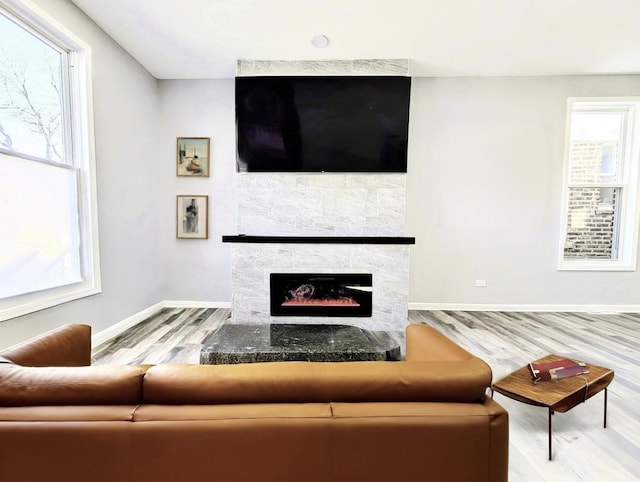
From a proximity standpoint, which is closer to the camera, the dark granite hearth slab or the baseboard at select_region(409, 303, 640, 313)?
the dark granite hearth slab

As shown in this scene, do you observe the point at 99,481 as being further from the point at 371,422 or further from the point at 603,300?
the point at 603,300

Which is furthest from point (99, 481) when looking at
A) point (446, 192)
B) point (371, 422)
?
point (446, 192)

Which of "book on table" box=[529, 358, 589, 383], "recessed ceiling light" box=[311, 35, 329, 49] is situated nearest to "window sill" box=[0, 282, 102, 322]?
"recessed ceiling light" box=[311, 35, 329, 49]

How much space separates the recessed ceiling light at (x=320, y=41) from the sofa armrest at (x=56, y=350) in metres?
3.36

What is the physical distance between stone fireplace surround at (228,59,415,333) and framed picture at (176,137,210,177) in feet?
2.94

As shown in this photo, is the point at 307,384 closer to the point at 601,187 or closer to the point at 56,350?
the point at 56,350

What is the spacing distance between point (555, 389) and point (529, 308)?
3.21m

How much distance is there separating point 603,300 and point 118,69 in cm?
701

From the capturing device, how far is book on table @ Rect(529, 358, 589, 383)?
1.85m

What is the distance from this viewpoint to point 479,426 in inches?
→ 39.3

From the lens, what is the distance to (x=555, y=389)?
1.76 m

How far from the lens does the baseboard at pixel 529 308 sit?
14.6ft

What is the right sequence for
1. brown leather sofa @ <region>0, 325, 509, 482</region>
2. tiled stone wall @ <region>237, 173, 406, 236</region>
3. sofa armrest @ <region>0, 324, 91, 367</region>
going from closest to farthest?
brown leather sofa @ <region>0, 325, 509, 482</region> → sofa armrest @ <region>0, 324, 91, 367</region> → tiled stone wall @ <region>237, 173, 406, 236</region>

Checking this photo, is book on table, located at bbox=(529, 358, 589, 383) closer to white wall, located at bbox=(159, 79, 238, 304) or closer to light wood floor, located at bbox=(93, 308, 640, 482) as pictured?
light wood floor, located at bbox=(93, 308, 640, 482)
